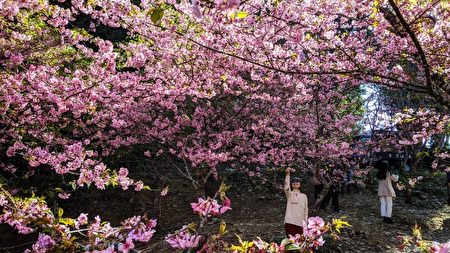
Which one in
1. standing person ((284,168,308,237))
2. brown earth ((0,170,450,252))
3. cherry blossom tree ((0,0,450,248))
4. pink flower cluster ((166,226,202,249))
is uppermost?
cherry blossom tree ((0,0,450,248))

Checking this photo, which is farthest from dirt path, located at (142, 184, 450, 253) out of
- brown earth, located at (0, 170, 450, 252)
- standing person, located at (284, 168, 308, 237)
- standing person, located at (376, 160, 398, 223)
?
standing person, located at (284, 168, 308, 237)

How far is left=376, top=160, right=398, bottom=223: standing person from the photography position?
29.7 feet

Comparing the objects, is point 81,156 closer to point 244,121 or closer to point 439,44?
point 244,121

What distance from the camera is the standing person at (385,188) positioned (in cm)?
905

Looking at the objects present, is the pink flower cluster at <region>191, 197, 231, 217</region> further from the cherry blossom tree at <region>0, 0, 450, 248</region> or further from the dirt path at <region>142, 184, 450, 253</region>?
the dirt path at <region>142, 184, 450, 253</region>

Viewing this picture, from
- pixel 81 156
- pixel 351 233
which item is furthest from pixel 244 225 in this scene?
pixel 81 156

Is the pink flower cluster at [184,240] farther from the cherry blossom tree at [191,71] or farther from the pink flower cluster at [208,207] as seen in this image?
the cherry blossom tree at [191,71]

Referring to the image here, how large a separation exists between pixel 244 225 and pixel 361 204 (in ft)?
16.4

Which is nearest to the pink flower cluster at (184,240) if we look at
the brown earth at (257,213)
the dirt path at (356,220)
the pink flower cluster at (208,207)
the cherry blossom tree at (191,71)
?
the pink flower cluster at (208,207)

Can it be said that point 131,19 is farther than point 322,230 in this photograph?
Yes

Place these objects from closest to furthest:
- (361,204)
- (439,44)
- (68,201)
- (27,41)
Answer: (439,44) < (27,41) < (68,201) < (361,204)

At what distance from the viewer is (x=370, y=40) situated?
Result: 8.44 meters

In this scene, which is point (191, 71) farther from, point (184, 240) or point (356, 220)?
point (356, 220)

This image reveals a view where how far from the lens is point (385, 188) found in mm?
9070
